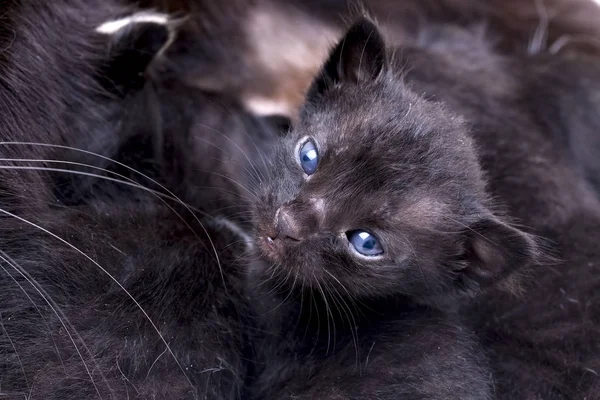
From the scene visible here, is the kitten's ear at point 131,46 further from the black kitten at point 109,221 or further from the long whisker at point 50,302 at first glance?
the long whisker at point 50,302

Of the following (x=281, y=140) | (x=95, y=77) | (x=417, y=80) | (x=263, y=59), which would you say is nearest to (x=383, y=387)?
(x=281, y=140)

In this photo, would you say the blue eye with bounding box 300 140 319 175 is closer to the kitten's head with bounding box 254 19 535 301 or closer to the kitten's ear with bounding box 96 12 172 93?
the kitten's head with bounding box 254 19 535 301

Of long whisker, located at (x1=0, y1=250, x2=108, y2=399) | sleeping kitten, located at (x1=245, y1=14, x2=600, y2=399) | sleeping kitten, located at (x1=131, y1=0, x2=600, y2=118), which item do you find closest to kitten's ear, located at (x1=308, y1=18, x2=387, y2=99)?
sleeping kitten, located at (x1=245, y1=14, x2=600, y2=399)

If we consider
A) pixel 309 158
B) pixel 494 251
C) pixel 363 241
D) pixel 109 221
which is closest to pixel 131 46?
pixel 109 221

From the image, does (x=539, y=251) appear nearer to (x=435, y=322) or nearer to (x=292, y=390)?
(x=435, y=322)

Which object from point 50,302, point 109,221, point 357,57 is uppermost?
point 357,57

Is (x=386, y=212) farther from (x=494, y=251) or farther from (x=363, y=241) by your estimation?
(x=494, y=251)

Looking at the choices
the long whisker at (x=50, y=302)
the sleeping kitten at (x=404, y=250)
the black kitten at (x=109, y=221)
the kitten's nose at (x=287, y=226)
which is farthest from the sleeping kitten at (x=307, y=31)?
the long whisker at (x=50, y=302)
